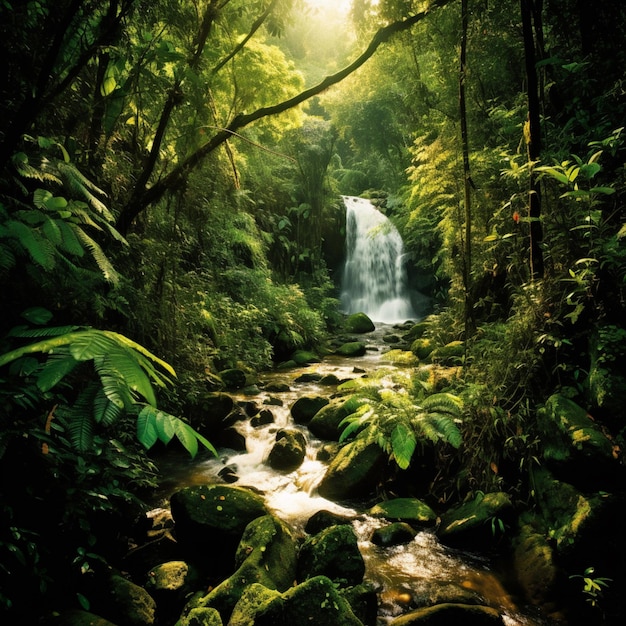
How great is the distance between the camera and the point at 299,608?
228 centimetres

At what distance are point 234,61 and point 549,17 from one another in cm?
444

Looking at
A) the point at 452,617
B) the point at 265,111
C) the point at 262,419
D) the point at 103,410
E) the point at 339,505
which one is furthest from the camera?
the point at 262,419

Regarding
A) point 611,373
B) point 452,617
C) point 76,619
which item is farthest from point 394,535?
point 76,619

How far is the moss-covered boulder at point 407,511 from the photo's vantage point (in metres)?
3.79

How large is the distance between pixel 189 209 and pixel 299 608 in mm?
5572

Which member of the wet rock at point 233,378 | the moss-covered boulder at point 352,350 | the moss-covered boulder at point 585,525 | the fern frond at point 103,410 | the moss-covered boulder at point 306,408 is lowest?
the moss-covered boulder at point 585,525

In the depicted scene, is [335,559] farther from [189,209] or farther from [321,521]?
[189,209]

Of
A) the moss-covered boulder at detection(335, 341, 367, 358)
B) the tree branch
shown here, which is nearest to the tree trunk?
the tree branch

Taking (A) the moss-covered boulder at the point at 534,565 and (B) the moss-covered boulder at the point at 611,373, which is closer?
(A) the moss-covered boulder at the point at 534,565

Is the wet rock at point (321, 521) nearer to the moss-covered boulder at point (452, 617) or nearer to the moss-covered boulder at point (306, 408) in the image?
the moss-covered boulder at point (452, 617)

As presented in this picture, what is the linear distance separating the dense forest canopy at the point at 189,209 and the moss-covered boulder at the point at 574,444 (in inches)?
6.4

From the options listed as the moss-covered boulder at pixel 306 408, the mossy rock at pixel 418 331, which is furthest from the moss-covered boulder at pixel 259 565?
the mossy rock at pixel 418 331

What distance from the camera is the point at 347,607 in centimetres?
231

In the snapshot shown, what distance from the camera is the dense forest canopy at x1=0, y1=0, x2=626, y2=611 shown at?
1.94m
